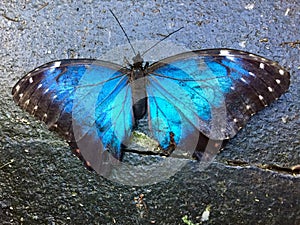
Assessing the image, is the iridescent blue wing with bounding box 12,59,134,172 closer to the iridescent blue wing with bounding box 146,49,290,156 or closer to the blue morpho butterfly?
the blue morpho butterfly

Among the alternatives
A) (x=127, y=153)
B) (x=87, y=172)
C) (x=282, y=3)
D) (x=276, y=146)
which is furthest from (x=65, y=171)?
(x=282, y=3)

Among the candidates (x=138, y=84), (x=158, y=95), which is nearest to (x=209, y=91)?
(x=158, y=95)

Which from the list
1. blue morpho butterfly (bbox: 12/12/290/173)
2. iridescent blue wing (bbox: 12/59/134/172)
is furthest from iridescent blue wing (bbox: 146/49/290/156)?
iridescent blue wing (bbox: 12/59/134/172)

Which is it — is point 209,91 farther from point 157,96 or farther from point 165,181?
point 165,181

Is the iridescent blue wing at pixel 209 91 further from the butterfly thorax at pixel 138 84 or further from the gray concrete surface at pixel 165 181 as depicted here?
the gray concrete surface at pixel 165 181

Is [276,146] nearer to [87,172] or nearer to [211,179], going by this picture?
[211,179]

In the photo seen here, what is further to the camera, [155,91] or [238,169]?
[238,169]
